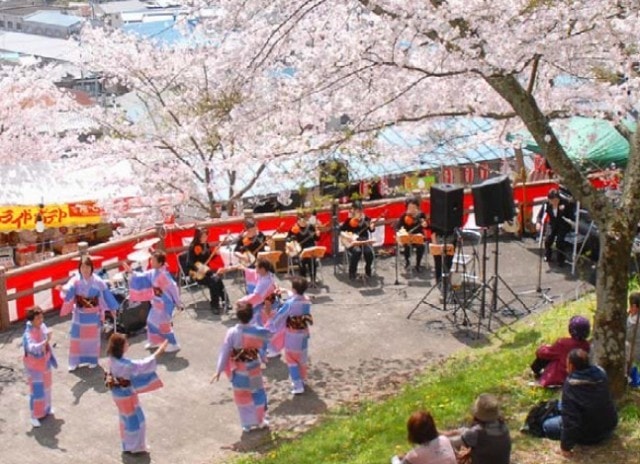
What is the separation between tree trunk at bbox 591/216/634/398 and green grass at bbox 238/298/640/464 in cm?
42

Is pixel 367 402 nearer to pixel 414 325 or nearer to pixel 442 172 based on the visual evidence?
pixel 414 325

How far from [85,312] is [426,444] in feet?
20.5

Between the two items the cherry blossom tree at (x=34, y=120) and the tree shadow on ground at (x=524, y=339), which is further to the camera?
the cherry blossom tree at (x=34, y=120)

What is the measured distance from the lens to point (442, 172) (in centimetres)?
2133

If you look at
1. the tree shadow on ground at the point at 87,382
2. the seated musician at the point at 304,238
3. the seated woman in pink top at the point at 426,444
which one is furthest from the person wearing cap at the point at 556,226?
the seated woman in pink top at the point at 426,444

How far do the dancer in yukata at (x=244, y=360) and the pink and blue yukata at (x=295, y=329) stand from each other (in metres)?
0.98

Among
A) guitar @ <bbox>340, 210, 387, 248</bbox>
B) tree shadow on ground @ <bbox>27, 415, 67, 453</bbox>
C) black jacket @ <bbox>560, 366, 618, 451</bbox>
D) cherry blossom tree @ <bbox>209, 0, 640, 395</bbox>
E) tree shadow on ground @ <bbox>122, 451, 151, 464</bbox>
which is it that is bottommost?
tree shadow on ground @ <bbox>122, 451, 151, 464</bbox>

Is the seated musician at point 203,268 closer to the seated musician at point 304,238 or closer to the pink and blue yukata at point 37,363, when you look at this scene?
the seated musician at point 304,238

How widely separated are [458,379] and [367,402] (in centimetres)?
114

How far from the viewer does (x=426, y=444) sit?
19.2 feet

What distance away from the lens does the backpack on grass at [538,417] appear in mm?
7477

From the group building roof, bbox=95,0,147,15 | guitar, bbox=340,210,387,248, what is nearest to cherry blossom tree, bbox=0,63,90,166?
guitar, bbox=340,210,387,248

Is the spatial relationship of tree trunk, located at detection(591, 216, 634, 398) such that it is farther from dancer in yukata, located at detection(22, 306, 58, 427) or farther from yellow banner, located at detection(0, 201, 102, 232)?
yellow banner, located at detection(0, 201, 102, 232)

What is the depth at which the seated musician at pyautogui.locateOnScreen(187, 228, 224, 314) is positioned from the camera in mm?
12836
